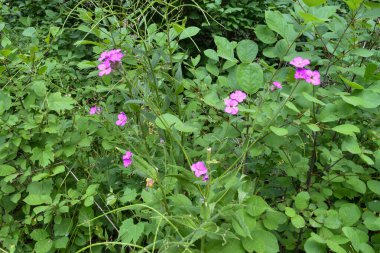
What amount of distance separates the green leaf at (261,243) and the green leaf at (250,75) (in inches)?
16.7

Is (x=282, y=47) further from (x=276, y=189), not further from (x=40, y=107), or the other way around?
(x=40, y=107)

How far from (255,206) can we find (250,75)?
0.38 m

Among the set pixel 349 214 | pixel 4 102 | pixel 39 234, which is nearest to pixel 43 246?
pixel 39 234

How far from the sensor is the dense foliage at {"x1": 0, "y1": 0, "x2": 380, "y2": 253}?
113cm

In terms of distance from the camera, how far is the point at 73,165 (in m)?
1.57

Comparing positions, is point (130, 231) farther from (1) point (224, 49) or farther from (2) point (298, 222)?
(1) point (224, 49)

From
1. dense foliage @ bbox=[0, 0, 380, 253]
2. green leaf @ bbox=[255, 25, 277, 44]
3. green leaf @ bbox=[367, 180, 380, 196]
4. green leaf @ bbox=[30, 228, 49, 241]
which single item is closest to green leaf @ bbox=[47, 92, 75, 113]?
dense foliage @ bbox=[0, 0, 380, 253]

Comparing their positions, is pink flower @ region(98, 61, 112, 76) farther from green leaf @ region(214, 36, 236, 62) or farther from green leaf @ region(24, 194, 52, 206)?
green leaf @ region(24, 194, 52, 206)

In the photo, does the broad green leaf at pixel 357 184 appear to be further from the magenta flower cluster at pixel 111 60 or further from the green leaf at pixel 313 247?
the magenta flower cluster at pixel 111 60

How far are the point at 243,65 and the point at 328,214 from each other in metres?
0.50

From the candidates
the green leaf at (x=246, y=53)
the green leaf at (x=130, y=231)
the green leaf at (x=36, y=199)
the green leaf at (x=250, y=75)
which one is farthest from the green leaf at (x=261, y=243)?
the green leaf at (x=36, y=199)

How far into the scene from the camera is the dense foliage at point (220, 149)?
1130 mm

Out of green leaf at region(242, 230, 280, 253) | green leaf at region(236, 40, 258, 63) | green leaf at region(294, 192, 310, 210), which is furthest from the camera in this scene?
green leaf at region(236, 40, 258, 63)

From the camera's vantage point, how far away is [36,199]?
1.37m
